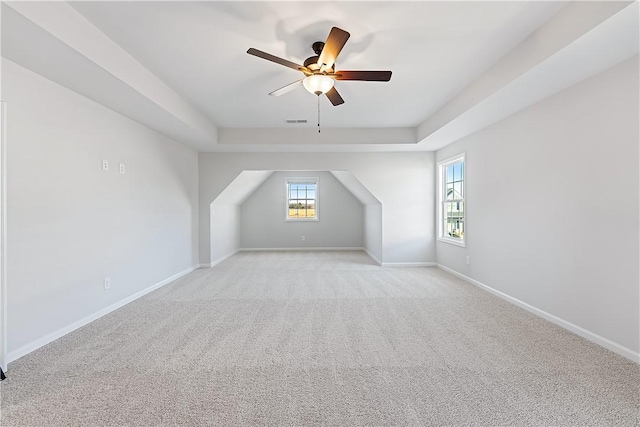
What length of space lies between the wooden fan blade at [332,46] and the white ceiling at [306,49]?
223mm

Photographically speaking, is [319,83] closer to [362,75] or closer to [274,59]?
[362,75]

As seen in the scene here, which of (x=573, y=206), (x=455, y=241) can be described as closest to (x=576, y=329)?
(x=573, y=206)

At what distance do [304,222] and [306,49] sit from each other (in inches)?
237

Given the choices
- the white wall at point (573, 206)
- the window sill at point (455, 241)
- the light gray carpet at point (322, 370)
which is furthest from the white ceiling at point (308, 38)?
the light gray carpet at point (322, 370)

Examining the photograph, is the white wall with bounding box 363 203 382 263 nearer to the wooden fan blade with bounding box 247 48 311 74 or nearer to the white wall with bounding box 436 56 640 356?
the white wall with bounding box 436 56 640 356

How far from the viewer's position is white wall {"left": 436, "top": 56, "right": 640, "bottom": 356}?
2287mm

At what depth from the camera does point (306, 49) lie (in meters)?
2.57

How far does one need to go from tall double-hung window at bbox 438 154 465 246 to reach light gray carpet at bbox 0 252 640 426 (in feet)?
5.60

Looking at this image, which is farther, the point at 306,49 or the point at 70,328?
the point at 70,328

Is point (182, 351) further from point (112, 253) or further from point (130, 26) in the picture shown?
point (130, 26)

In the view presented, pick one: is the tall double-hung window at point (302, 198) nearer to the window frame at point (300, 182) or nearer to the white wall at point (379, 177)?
the window frame at point (300, 182)

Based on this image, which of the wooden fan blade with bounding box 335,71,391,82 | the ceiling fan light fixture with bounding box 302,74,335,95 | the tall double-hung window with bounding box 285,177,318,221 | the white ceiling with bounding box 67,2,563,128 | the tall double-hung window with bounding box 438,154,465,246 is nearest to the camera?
the white ceiling with bounding box 67,2,563,128

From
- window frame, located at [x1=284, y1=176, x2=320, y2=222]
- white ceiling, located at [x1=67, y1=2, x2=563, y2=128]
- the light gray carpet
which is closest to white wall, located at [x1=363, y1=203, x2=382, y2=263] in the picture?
window frame, located at [x1=284, y1=176, x2=320, y2=222]

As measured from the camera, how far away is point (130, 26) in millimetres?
2230
